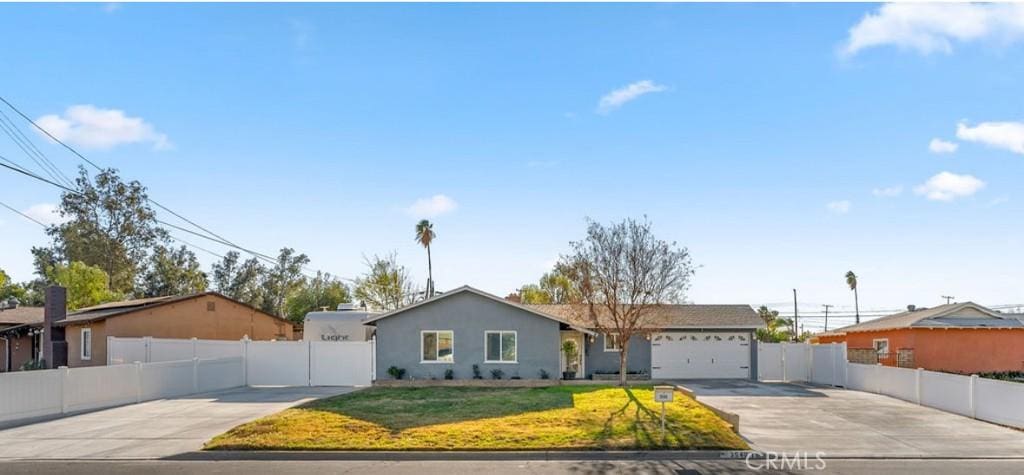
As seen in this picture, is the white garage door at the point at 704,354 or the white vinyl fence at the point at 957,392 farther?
the white garage door at the point at 704,354

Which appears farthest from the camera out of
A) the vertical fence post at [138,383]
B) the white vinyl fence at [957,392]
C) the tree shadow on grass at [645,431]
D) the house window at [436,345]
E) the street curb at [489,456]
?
the house window at [436,345]

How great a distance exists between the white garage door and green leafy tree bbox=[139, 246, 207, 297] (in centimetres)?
4530

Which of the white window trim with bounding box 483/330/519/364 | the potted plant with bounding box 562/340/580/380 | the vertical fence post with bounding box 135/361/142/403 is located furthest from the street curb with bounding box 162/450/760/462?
the potted plant with bounding box 562/340/580/380

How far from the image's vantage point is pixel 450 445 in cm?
1630

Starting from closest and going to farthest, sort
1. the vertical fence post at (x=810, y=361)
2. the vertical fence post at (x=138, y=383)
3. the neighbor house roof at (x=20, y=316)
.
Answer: the vertical fence post at (x=138, y=383), the vertical fence post at (x=810, y=361), the neighbor house roof at (x=20, y=316)

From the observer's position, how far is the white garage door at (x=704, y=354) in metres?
37.0

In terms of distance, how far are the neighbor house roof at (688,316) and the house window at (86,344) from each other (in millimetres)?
20253

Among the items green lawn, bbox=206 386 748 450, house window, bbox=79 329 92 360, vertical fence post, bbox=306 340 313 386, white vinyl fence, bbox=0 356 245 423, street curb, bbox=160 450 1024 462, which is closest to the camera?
street curb, bbox=160 450 1024 462

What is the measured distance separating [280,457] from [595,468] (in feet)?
20.0

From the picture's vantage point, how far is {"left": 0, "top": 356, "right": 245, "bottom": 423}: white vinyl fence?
67.9 ft

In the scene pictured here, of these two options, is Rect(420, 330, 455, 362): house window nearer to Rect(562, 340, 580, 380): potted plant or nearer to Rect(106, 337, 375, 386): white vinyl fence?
Rect(106, 337, 375, 386): white vinyl fence

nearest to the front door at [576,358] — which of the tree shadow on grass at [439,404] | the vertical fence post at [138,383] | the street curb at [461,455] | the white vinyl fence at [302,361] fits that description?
the tree shadow on grass at [439,404]

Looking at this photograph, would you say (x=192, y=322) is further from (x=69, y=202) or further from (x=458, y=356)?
(x=69, y=202)

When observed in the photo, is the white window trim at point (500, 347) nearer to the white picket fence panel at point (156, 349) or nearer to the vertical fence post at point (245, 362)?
the vertical fence post at point (245, 362)
